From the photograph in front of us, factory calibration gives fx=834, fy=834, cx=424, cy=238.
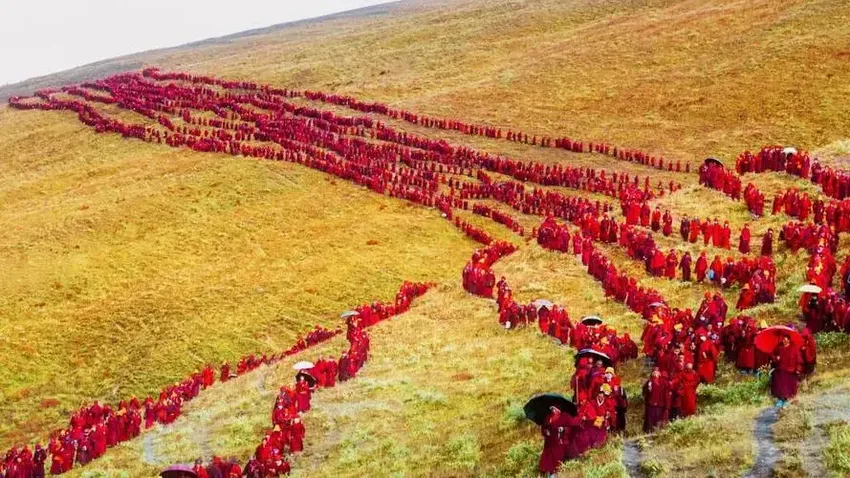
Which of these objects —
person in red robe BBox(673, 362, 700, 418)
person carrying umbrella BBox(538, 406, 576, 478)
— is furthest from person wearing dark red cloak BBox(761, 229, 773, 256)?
person carrying umbrella BBox(538, 406, 576, 478)

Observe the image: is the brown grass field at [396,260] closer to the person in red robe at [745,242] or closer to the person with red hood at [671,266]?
the person with red hood at [671,266]

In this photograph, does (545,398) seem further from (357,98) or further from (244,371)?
(357,98)

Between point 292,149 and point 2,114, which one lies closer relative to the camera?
point 292,149

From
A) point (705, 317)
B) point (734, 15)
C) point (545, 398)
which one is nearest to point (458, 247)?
point (705, 317)

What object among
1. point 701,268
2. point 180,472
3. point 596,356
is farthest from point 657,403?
point 701,268

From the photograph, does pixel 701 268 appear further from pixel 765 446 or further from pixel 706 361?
pixel 765 446
